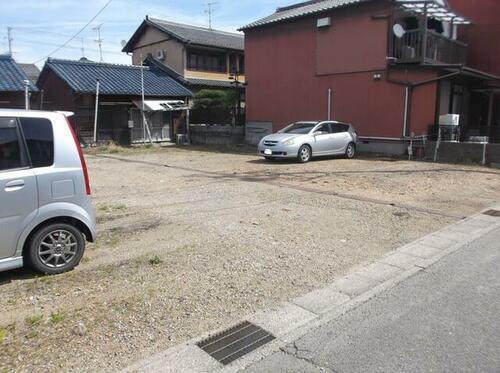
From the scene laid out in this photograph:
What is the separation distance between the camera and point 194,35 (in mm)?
28859

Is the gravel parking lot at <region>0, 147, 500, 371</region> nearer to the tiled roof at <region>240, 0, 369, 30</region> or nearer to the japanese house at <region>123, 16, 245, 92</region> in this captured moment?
the tiled roof at <region>240, 0, 369, 30</region>

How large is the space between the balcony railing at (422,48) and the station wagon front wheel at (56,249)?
47.2 ft

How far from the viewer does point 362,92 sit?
1739 cm

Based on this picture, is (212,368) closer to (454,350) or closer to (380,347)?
(380,347)

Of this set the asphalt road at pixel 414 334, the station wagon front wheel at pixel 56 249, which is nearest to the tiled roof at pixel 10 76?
the station wagon front wheel at pixel 56 249

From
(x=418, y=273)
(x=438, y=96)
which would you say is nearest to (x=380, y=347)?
(x=418, y=273)

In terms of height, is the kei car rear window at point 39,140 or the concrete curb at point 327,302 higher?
the kei car rear window at point 39,140

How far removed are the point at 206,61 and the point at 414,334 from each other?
27.2 m

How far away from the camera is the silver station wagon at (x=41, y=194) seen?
4.07m

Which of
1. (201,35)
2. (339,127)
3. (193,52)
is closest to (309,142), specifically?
(339,127)

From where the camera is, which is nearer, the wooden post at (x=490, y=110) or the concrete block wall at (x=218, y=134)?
the wooden post at (x=490, y=110)

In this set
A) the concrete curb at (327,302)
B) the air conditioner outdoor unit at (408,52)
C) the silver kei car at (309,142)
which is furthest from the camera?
the air conditioner outdoor unit at (408,52)

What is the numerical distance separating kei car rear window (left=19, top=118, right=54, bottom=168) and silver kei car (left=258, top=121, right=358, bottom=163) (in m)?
9.85

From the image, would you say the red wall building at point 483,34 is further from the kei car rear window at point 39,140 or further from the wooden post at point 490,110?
the kei car rear window at point 39,140
